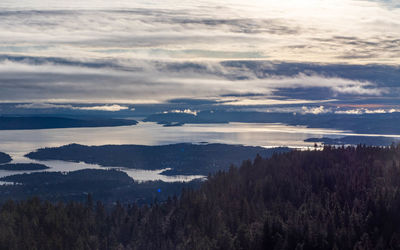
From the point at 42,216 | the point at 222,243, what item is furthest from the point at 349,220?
the point at 42,216

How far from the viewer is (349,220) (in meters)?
85.4

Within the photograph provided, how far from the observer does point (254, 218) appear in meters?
95.8

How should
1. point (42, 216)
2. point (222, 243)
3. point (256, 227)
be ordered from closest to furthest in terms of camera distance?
point (222, 243)
point (256, 227)
point (42, 216)

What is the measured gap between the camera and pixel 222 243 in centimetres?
8031

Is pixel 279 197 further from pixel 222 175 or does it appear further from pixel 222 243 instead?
pixel 222 175

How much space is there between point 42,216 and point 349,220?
199 feet

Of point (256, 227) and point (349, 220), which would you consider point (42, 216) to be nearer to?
point (256, 227)

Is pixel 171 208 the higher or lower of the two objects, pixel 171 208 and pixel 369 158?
the lower

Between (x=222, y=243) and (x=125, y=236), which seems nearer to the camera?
(x=222, y=243)

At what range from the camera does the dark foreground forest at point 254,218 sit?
79438 mm

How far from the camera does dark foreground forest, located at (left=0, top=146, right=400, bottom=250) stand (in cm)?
7944

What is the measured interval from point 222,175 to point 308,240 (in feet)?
234

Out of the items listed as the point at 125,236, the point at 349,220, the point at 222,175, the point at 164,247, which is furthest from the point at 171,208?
the point at 349,220

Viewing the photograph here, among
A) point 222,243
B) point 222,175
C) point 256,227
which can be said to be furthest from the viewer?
point 222,175
